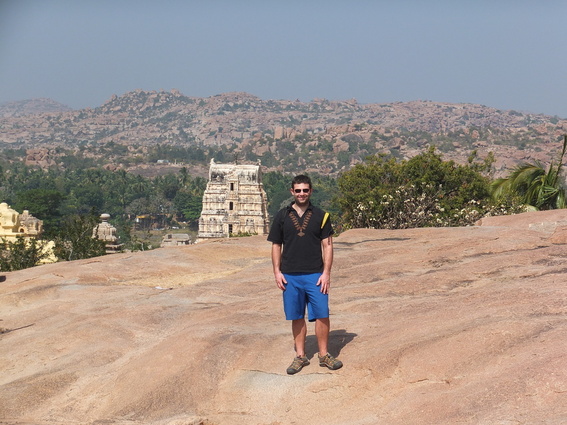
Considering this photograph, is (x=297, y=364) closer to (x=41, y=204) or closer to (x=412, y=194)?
(x=412, y=194)

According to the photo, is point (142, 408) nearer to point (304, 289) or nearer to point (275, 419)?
point (275, 419)

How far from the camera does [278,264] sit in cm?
662

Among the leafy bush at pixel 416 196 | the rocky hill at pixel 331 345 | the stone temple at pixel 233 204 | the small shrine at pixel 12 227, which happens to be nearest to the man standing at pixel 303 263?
the rocky hill at pixel 331 345

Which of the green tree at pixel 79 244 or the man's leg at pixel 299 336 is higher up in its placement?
the man's leg at pixel 299 336

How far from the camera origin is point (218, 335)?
7.33 m

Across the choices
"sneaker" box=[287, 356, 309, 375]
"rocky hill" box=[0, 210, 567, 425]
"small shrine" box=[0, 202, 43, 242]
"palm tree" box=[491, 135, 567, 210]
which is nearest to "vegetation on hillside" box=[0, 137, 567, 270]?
"palm tree" box=[491, 135, 567, 210]

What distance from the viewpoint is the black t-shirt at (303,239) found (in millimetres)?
6504

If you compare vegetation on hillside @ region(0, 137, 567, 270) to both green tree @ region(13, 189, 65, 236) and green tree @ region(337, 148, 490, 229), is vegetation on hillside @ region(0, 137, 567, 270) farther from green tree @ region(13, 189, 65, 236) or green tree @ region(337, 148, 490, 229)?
green tree @ region(13, 189, 65, 236)

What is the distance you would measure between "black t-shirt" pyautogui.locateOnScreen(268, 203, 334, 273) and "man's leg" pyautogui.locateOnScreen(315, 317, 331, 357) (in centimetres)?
42

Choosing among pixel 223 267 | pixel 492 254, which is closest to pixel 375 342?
pixel 492 254

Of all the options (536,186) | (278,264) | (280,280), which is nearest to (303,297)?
Answer: (280,280)

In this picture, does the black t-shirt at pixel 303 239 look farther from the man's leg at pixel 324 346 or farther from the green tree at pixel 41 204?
the green tree at pixel 41 204

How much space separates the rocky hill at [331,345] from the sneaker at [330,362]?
0.21 feet

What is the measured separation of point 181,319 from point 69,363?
5.20 ft
